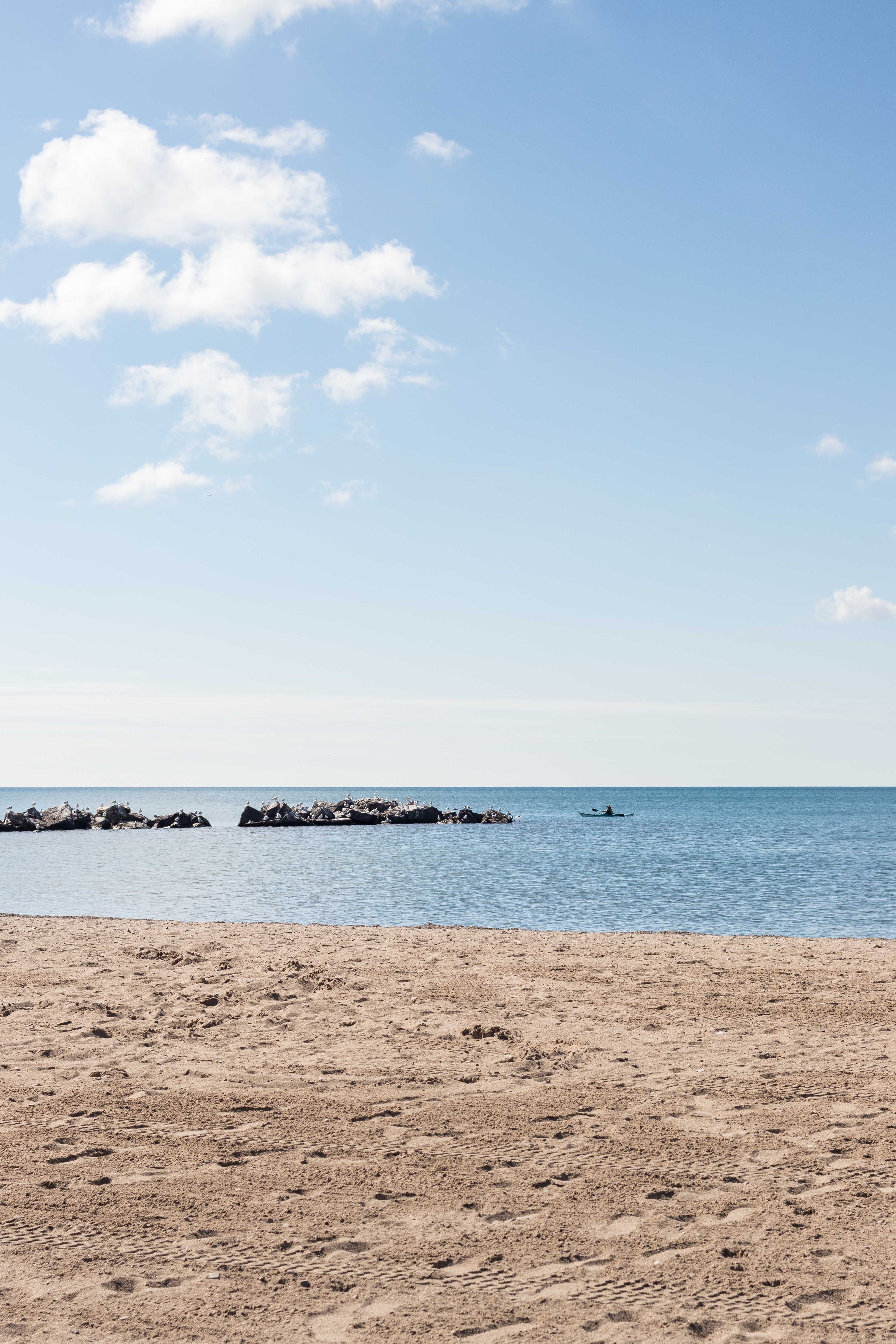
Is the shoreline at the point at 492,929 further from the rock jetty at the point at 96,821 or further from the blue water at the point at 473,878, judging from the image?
the rock jetty at the point at 96,821

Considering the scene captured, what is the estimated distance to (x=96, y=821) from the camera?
85.1 metres

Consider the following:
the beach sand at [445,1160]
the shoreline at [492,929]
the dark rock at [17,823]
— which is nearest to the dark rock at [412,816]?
the dark rock at [17,823]

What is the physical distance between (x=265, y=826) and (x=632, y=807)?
9053 cm

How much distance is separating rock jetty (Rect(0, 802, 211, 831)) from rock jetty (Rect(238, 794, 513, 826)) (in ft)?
18.1

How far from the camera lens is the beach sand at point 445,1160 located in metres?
5.20

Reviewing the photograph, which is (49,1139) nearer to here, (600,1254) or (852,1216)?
(600,1254)

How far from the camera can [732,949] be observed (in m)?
17.7

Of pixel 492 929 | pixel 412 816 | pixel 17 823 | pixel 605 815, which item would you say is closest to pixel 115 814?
pixel 17 823

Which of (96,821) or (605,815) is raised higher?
(96,821)

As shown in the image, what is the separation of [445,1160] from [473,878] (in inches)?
1251

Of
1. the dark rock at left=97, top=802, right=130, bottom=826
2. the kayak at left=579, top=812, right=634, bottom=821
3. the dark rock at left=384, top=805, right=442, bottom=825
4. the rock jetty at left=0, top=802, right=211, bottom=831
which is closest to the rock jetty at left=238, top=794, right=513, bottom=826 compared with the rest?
the dark rock at left=384, top=805, right=442, bottom=825

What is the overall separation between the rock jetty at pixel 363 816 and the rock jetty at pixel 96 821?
5510 mm

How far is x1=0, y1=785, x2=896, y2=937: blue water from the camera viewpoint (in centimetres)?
2673

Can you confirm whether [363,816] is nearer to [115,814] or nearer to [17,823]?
[115,814]
